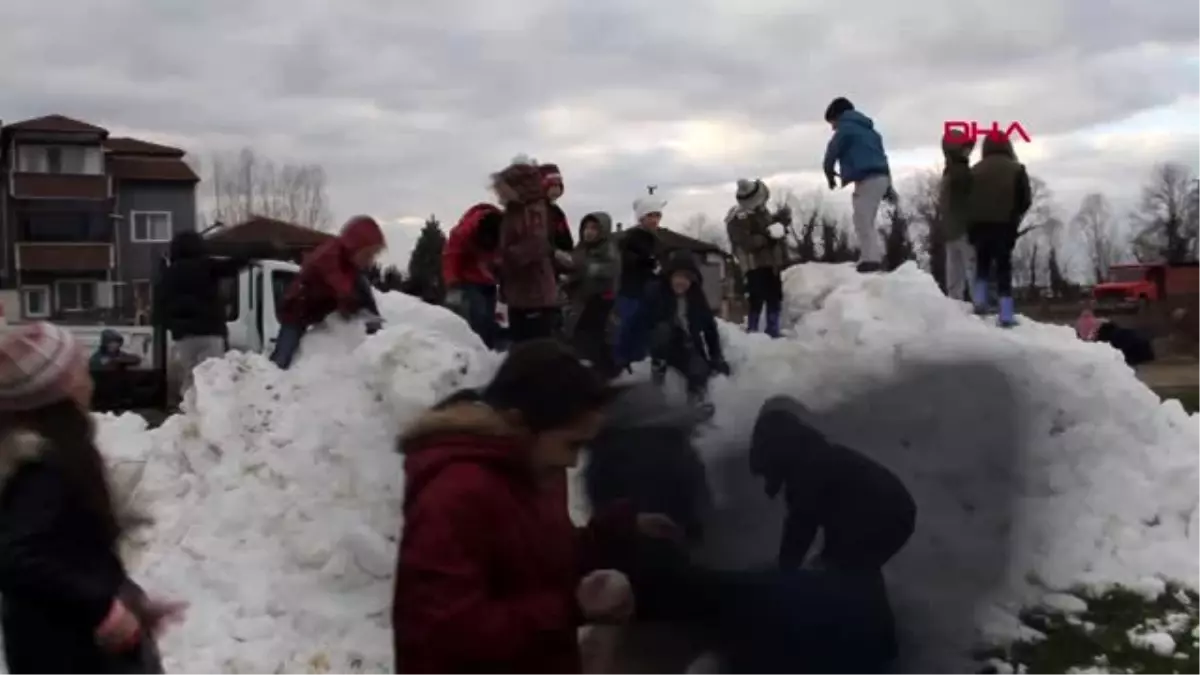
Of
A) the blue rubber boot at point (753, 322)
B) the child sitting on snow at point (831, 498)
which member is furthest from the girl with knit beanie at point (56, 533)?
the blue rubber boot at point (753, 322)

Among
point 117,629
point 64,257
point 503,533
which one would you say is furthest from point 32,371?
point 64,257

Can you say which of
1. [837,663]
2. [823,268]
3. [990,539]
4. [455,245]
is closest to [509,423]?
[837,663]

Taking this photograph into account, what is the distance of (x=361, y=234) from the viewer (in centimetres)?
990

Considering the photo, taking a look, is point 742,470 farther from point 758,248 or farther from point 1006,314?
point 758,248

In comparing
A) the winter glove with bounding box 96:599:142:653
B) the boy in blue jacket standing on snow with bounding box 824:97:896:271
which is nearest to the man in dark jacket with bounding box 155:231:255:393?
the boy in blue jacket standing on snow with bounding box 824:97:896:271

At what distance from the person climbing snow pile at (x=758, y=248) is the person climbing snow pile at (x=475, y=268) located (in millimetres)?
2967

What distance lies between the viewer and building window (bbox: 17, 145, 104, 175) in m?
63.3

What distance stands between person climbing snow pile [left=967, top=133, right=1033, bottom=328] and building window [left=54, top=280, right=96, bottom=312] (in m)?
56.6

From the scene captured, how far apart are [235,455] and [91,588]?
5.73 meters

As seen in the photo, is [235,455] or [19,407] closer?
[19,407]

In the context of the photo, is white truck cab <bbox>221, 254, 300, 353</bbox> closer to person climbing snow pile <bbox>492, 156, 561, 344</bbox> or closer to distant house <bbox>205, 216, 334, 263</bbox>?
distant house <bbox>205, 216, 334, 263</bbox>

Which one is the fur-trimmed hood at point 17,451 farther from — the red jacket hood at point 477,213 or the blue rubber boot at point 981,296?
the blue rubber boot at point 981,296

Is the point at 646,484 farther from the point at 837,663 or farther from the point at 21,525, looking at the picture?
the point at 21,525

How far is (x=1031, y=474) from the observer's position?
8062 millimetres
